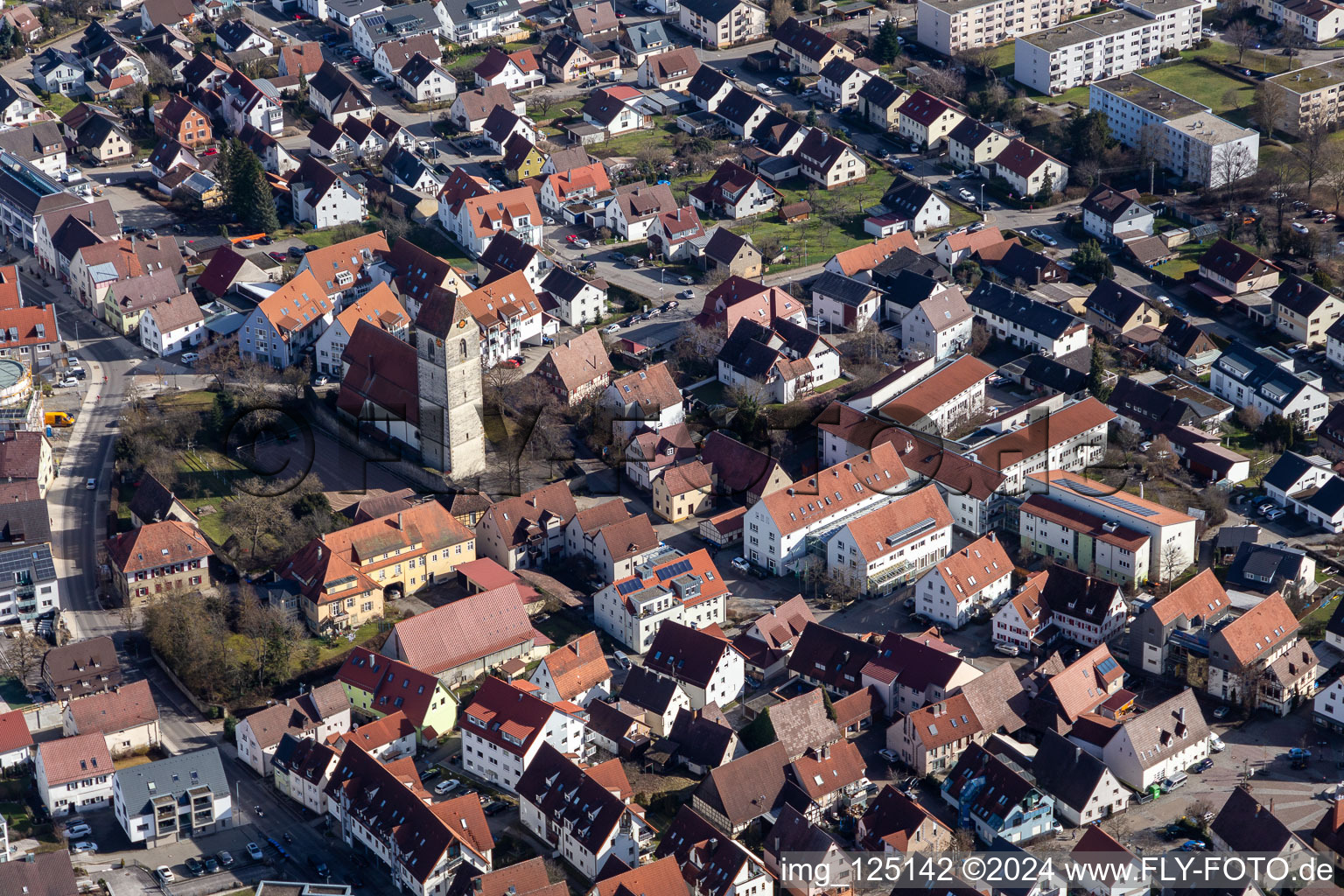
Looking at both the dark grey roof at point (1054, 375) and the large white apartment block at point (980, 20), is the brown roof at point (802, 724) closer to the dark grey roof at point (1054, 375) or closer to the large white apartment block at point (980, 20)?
the dark grey roof at point (1054, 375)

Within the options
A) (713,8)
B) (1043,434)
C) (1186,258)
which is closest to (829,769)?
(1043,434)

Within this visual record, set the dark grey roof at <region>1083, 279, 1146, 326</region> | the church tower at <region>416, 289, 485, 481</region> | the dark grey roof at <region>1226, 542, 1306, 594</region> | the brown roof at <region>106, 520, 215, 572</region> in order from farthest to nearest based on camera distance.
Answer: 1. the dark grey roof at <region>1083, 279, 1146, 326</region>
2. the church tower at <region>416, 289, 485, 481</region>
3. the brown roof at <region>106, 520, 215, 572</region>
4. the dark grey roof at <region>1226, 542, 1306, 594</region>

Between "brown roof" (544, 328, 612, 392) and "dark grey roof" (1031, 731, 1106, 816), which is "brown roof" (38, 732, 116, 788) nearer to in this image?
"brown roof" (544, 328, 612, 392)

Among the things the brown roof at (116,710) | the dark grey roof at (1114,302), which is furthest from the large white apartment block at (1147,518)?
the brown roof at (116,710)

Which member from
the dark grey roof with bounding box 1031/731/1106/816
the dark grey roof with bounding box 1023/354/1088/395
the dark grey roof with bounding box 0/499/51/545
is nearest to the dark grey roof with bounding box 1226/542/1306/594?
the dark grey roof with bounding box 1031/731/1106/816

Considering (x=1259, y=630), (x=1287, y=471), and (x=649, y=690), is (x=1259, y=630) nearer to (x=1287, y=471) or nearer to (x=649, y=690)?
(x=1287, y=471)
